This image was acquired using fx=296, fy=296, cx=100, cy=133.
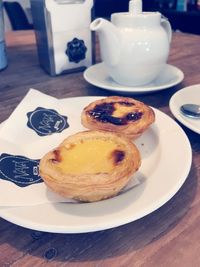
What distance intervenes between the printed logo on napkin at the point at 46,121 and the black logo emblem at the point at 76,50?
31 cm

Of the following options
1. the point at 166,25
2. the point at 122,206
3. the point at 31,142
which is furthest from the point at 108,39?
the point at 122,206

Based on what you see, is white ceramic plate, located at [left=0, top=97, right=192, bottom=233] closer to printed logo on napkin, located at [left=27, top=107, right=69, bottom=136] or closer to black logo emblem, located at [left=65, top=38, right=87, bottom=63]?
printed logo on napkin, located at [left=27, top=107, right=69, bottom=136]

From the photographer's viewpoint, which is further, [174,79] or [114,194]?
[174,79]

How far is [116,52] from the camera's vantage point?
67cm

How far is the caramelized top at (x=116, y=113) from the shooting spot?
19.5 inches

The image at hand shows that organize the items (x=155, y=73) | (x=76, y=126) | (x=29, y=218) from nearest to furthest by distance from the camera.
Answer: (x=29, y=218) → (x=76, y=126) → (x=155, y=73)

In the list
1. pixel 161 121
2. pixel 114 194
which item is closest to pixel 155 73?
pixel 161 121

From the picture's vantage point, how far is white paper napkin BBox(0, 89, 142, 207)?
14.4 inches

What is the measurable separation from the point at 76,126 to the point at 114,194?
0.23m

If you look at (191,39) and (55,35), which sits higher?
(55,35)

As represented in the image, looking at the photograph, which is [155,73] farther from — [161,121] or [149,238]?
[149,238]

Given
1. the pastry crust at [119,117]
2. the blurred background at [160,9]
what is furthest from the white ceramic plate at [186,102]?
the blurred background at [160,9]

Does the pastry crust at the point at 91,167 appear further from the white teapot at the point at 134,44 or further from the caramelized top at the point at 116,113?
the white teapot at the point at 134,44

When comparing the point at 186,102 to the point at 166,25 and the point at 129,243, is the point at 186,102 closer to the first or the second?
the point at 166,25
